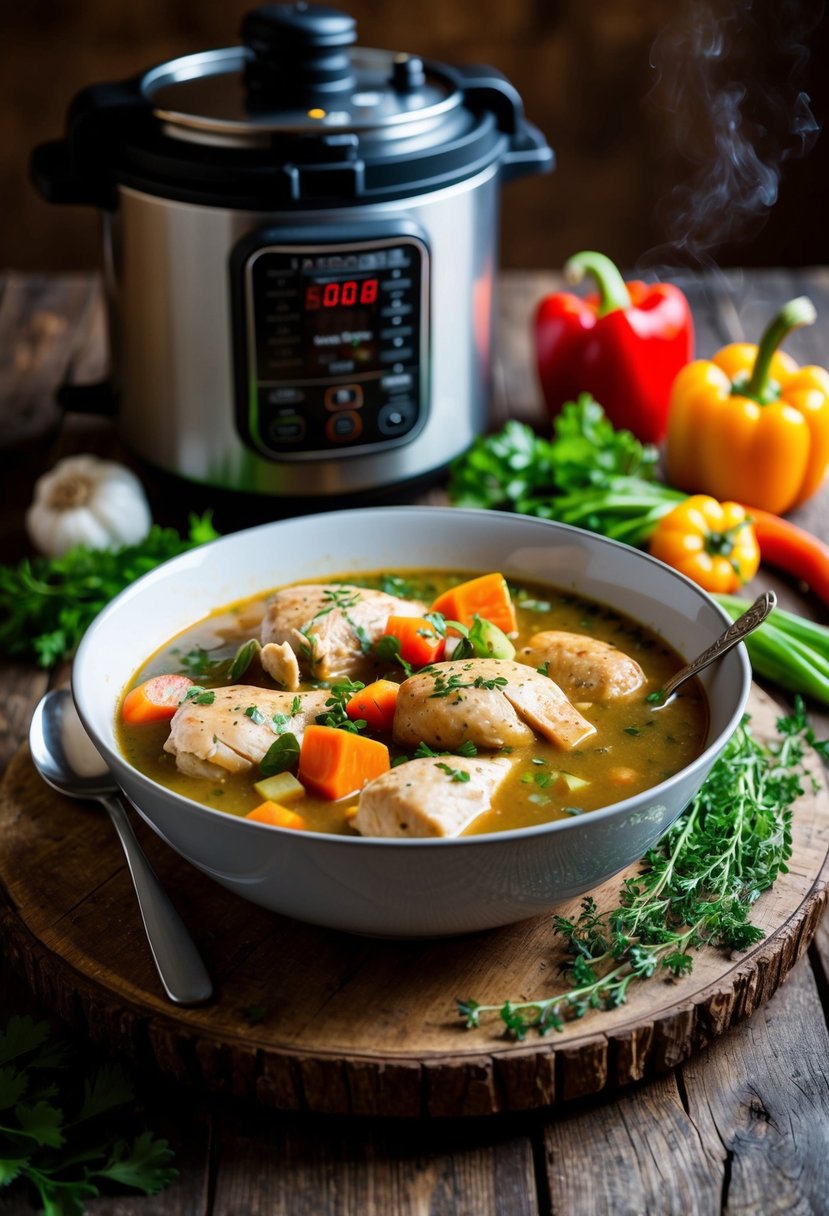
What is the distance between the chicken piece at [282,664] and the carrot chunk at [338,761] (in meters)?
0.28

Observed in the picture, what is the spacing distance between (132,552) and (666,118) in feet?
14.6

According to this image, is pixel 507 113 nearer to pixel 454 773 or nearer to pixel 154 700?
pixel 154 700

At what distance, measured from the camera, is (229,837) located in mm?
1854

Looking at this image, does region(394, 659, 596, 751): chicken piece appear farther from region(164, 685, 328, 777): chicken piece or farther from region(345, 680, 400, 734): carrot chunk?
region(164, 685, 328, 777): chicken piece

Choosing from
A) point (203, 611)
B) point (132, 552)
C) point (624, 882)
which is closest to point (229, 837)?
point (624, 882)

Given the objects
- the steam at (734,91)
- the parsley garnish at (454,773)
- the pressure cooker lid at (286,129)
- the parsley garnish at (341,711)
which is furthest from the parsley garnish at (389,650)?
the steam at (734,91)

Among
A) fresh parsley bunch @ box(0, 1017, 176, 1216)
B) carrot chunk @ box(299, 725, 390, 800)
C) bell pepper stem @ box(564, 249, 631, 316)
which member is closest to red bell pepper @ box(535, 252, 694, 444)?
bell pepper stem @ box(564, 249, 631, 316)

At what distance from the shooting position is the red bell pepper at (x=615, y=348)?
4.08 meters

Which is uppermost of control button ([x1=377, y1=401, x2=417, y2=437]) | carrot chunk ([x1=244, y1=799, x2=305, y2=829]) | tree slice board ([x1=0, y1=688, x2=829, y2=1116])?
carrot chunk ([x1=244, y1=799, x2=305, y2=829])

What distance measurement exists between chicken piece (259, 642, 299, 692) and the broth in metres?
0.03

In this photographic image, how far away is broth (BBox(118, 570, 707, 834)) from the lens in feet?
7.05

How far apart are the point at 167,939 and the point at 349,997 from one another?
0.31 m

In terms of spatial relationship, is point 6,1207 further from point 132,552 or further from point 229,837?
point 132,552

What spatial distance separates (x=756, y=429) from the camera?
12.2 feet
